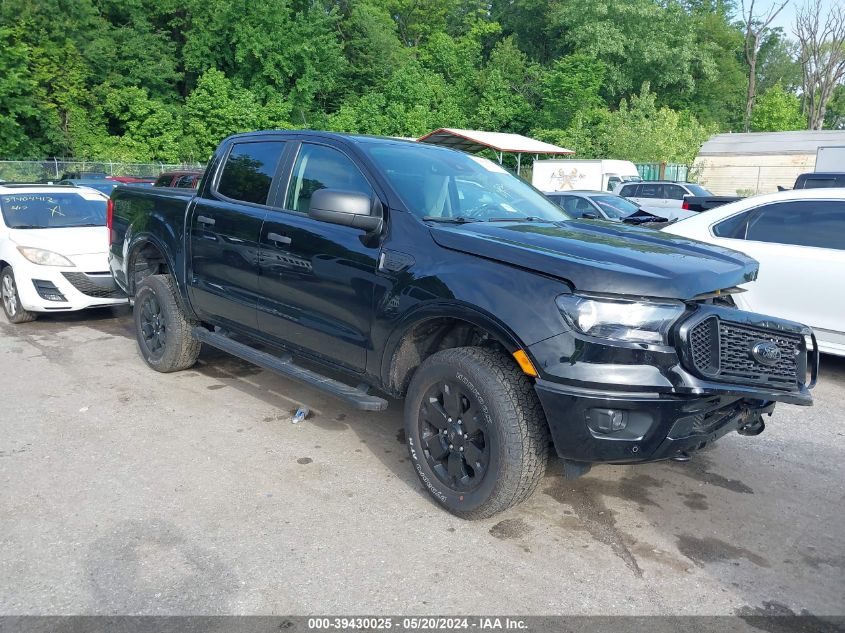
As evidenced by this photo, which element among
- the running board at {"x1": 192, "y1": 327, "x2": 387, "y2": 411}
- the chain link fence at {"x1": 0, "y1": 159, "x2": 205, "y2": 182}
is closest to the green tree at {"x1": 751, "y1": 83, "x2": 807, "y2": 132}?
the chain link fence at {"x1": 0, "y1": 159, "x2": 205, "y2": 182}

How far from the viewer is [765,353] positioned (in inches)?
123

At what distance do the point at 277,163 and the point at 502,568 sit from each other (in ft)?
9.89

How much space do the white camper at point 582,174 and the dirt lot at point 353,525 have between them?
81.3 feet

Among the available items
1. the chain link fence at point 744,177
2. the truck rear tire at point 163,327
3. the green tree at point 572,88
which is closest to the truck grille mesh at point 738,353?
the truck rear tire at point 163,327

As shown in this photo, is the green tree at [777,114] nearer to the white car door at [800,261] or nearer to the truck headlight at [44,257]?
the white car door at [800,261]

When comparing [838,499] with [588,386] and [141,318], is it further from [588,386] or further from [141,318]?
[141,318]

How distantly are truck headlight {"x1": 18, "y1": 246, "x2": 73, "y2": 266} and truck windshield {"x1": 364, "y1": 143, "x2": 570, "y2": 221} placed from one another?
4843 mm

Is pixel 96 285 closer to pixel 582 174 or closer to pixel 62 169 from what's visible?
pixel 582 174

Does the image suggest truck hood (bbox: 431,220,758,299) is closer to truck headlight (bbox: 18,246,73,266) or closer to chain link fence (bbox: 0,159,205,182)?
truck headlight (bbox: 18,246,73,266)

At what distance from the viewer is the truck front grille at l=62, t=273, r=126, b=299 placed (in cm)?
746

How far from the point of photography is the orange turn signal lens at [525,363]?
306 centimetres

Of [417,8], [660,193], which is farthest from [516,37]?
[660,193]

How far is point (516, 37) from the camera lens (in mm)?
57438

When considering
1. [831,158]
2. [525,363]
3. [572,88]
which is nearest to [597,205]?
[831,158]
